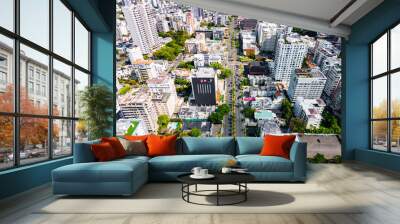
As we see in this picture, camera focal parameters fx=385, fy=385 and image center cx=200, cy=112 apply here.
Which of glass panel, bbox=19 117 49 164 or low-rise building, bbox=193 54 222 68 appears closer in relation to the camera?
glass panel, bbox=19 117 49 164

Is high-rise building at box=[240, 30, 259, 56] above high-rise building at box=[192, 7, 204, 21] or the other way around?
the other way around

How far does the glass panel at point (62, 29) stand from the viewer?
279 inches

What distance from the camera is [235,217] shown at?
13.3 feet

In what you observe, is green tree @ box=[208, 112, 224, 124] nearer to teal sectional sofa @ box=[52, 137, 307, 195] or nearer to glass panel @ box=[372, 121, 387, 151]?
teal sectional sofa @ box=[52, 137, 307, 195]

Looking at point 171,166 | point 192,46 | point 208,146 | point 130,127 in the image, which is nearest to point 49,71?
point 171,166

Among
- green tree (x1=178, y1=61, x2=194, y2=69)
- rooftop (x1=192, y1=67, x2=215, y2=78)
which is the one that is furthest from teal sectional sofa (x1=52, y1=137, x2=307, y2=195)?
green tree (x1=178, y1=61, x2=194, y2=69)

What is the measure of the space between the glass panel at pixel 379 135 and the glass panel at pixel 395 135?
383 millimetres

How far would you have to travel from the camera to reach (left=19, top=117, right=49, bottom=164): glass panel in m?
5.76

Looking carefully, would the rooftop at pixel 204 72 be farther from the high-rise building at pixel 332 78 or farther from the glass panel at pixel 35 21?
the glass panel at pixel 35 21

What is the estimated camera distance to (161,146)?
23.3 feet

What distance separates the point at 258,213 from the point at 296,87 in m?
6.56

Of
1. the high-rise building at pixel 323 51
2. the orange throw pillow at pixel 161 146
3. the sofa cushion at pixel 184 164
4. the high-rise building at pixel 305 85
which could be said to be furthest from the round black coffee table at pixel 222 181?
the high-rise building at pixel 323 51

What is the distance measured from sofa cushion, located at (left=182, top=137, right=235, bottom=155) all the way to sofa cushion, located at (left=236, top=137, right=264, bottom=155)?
4.6 inches

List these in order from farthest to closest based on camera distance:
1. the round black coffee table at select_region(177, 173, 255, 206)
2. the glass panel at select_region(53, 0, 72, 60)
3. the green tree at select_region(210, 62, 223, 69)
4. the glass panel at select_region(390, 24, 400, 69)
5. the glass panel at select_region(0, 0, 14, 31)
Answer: the green tree at select_region(210, 62, 223, 69) → the glass panel at select_region(390, 24, 400, 69) → the glass panel at select_region(53, 0, 72, 60) → the glass panel at select_region(0, 0, 14, 31) → the round black coffee table at select_region(177, 173, 255, 206)
